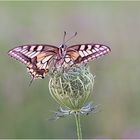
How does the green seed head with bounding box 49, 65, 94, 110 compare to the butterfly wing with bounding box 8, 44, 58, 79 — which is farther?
the butterfly wing with bounding box 8, 44, 58, 79

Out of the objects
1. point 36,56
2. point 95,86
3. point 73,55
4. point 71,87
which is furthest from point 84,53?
point 95,86

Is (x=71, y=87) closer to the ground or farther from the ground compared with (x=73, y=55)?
closer to the ground

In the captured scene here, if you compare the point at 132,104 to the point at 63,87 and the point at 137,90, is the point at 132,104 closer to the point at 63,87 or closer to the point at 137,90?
the point at 137,90

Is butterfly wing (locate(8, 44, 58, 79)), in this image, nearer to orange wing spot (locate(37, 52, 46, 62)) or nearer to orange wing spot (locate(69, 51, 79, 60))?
orange wing spot (locate(37, 52, 46, 62))

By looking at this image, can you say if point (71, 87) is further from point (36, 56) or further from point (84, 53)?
point (36, 56)

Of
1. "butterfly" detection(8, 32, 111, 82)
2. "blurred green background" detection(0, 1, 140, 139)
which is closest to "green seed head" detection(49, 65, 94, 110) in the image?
"butterfly" detection(8, 32, 111, 82)

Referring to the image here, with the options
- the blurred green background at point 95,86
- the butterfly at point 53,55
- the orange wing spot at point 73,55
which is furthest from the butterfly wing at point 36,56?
the blurred green background at point 95,86
